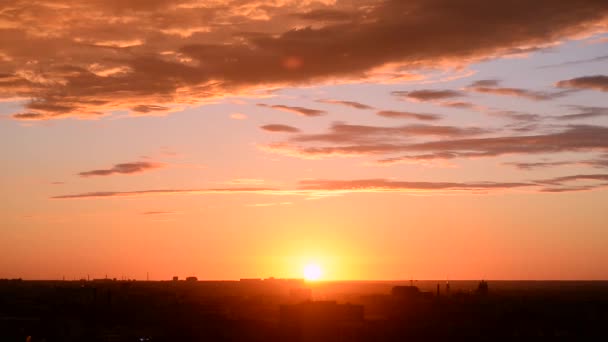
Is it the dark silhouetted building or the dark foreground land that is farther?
the dark foreground land

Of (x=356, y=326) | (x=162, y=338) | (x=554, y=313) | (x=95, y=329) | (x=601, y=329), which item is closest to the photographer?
(x=162, y=338)

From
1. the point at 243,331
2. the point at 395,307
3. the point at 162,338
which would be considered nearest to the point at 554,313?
the point at 395,307

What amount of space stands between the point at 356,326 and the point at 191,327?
1887 centimetres

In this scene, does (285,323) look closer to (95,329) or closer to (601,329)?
(95,329)

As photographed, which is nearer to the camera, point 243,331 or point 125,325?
point 243,331

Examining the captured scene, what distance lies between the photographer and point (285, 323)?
94.1 m

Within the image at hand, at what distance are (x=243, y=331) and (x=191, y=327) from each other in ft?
25.1

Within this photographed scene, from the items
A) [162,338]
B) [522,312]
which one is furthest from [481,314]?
[162,338]

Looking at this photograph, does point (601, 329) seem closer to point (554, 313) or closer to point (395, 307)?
point (554, 313)

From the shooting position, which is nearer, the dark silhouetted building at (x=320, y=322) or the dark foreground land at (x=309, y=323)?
the dark silhouetted building at (x=320, y=322)

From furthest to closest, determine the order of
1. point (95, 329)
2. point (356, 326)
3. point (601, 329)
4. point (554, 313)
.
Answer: point (554, 313)
point (601, 329)
point (95, 329)
point (356, 326)

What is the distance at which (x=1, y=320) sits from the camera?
11156 centimetres

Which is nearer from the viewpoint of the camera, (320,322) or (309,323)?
(309,323)

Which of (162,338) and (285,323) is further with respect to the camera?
(285,323)
